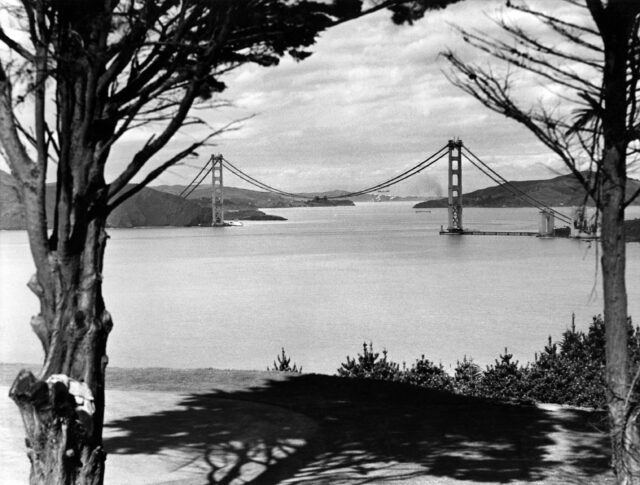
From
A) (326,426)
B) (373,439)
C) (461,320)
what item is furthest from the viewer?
(461,320)

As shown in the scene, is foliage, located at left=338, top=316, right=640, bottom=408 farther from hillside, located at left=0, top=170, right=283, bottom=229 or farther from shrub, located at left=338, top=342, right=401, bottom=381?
hillside, located at left=0, top=170, right=283, bottom=229

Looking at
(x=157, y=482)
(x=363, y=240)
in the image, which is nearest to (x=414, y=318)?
(x=157, y=482)

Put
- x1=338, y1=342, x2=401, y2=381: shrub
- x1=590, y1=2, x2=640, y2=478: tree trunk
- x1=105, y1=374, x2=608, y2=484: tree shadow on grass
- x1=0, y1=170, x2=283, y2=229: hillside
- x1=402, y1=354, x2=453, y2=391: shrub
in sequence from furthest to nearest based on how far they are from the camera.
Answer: x1=0, y1=170, x2=283, y2=229: hillside
x1=338, y1=342, x2=401, y2=381: shrub
x1=402, y1=354, x2=453, y2=391: shrub
x1=105, y1=374, x2=608, y2=484: tree shadow on grass
x1=590, y1=2, x2=640, y2=478: tree trunk

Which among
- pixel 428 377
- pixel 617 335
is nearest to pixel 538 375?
pixel 428 377

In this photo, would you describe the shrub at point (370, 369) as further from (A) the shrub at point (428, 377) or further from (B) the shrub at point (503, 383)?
(B) the shrub at point (503, 383)

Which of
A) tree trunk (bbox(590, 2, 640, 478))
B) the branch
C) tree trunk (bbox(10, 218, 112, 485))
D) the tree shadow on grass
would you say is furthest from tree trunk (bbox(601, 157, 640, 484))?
the branch

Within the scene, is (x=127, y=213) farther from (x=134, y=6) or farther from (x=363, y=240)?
(x=134, y=6)
